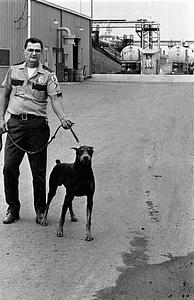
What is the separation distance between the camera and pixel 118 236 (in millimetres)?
6211

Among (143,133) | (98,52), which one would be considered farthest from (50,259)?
(98,52)

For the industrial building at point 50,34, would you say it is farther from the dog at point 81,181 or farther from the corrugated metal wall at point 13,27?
the dog at point 81,181

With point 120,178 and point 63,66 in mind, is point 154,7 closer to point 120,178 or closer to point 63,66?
point 120,178

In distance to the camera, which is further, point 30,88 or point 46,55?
point 46,55

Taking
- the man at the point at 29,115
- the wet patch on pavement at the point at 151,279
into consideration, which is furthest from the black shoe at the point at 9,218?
the wet patch on pavement at the point at 151,279

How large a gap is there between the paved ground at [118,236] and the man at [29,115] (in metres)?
0.37

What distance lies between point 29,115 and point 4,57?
20.9 metres

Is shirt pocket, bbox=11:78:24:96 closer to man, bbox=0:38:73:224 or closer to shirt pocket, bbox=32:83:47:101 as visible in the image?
man, bbox=0:38:73:224

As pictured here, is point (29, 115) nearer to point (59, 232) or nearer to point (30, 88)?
point (30, 88)

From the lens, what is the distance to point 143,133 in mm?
13523

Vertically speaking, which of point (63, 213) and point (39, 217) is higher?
point (63, 213)

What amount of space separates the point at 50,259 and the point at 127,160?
16.9 feet

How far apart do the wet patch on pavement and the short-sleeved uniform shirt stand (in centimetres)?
171

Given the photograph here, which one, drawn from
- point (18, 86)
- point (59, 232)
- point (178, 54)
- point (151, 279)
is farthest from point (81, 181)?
point (178, 54)
